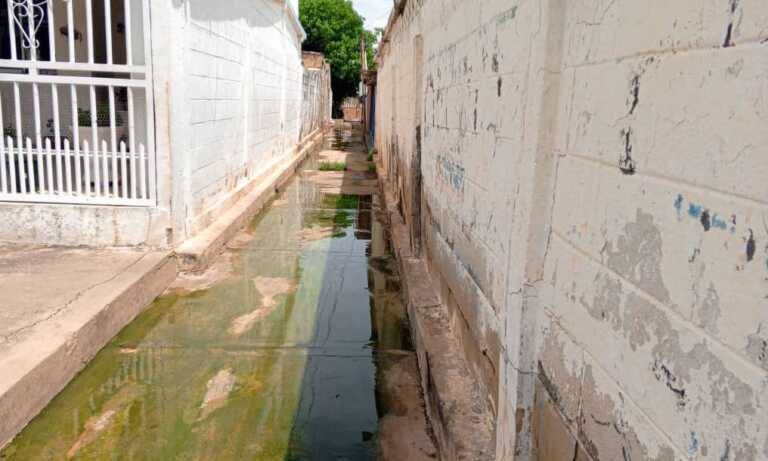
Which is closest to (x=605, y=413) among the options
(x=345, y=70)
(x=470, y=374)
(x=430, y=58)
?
(x=470, y=374)

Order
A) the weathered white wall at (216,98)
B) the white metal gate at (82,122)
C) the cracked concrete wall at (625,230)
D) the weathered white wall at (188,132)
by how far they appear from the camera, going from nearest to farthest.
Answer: the cracked concrete wall at (625,230) → the white metal gate at (82,122) → the weathered white wall at (188,132) → the weathered white wall at (216,98)

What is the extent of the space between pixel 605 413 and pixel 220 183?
6.60 metres

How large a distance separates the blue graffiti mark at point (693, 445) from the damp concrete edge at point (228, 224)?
512cm

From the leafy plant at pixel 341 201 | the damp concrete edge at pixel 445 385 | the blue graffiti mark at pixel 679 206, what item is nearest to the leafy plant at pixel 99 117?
the damp concrete edge at pixel 445 385

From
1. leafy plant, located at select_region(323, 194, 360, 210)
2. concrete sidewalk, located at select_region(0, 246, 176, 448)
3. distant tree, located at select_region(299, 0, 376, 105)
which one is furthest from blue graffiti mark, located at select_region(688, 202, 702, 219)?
distant tree, located at select_region(299, 0, 376, 105)

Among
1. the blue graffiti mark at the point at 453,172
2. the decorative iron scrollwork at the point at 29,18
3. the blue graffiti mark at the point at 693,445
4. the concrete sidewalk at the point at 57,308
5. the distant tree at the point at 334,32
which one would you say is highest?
the distant tree at the point at 334,32

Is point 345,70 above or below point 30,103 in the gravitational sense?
above

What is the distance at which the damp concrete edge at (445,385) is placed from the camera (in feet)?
9.03

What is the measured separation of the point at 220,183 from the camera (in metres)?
7.70

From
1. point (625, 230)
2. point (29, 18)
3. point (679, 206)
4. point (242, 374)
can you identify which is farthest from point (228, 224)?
point (679, 206)

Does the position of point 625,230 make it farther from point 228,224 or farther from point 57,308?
point 228,224

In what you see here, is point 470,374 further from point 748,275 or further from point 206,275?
point 206,275

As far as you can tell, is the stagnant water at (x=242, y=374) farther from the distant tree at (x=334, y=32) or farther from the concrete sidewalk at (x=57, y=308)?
the distant tree at (x=334, y=32)

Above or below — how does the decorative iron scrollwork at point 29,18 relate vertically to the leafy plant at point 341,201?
above
